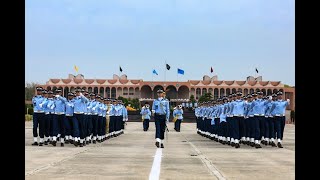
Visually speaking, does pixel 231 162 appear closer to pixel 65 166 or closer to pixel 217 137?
pixel 65 166

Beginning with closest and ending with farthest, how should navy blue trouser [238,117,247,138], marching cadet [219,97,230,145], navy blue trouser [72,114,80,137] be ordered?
navy blue trouser [72,114,80,137] < navy blue trouser [238,117,247,138] < marching cadet [219,97,230,145]

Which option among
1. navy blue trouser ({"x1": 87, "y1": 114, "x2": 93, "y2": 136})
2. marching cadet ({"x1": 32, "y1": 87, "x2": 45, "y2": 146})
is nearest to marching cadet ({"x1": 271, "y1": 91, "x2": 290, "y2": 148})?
navy blue trouser ({"x1": 87, "y1": 114, "x2": 93, "y2": 136})

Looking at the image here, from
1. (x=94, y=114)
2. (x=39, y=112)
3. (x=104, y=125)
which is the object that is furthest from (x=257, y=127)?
(x=39, y=112)

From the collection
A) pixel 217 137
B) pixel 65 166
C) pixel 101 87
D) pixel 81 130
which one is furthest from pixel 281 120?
pixel 101 87

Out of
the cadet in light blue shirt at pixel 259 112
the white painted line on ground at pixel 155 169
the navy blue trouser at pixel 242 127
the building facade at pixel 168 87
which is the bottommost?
the white painted line on ground at pixel 155 169

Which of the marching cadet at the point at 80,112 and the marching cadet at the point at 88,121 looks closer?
the marching cadet at the point at 80,112

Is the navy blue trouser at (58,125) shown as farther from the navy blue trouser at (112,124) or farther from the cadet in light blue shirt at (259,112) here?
the navy blue trouser at (112,124)

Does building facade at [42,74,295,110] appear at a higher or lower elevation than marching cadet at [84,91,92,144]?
higher

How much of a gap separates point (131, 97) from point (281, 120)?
395 ft

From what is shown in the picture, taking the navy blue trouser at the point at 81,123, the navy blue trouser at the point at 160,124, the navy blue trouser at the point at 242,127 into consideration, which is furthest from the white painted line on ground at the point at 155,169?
the navy blue trouser at the point at 242,127

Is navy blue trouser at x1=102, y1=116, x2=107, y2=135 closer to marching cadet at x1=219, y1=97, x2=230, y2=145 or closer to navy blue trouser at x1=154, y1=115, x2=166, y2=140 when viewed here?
marching cadet at x1=219, y1=97, x2=230, y2=145

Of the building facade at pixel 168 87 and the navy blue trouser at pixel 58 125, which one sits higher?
the building facade at pixel 168 87
